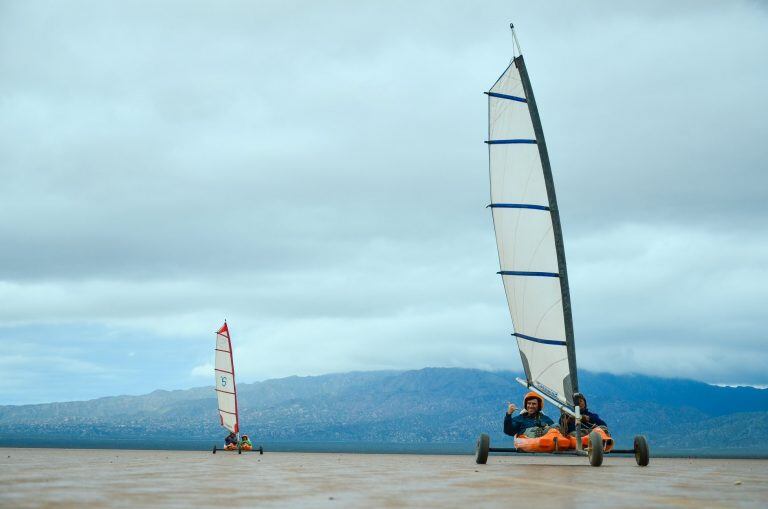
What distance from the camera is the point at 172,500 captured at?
11.9m

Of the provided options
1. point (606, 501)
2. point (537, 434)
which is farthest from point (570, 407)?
point (606, 501)

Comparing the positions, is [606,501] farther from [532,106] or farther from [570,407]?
[532,106]

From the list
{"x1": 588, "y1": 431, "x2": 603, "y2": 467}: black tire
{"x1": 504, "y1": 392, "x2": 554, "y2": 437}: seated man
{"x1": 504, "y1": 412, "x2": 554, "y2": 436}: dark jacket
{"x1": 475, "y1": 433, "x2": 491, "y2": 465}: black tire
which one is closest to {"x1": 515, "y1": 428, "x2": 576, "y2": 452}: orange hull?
{"x1": 504, "y1": 392, "x2": 554, "y2": 437}: seated man

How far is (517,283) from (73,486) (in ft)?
56.5

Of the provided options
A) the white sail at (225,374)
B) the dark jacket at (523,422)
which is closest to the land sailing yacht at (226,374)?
the white sail at (225,374)

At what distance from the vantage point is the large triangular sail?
28.2 metres

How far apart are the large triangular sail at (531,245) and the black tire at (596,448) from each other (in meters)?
2.56

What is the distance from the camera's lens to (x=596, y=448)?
24.9m

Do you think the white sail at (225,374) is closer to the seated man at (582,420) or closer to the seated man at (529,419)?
the seated man at (529,419)

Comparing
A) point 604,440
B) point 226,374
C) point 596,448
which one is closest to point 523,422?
point 604,440

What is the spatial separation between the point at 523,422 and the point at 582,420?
7.30 feet

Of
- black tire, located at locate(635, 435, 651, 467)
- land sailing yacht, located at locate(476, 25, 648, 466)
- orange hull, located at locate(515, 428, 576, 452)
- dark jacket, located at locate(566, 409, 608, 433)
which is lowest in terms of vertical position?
black tire, located at locate(635, 435, 651, 467)

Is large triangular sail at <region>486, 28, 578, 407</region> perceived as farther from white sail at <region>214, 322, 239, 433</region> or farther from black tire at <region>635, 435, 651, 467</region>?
white sail at <region>214, 322, 239, 433</region>

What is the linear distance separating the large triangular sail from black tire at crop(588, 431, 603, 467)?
2.56 meters
